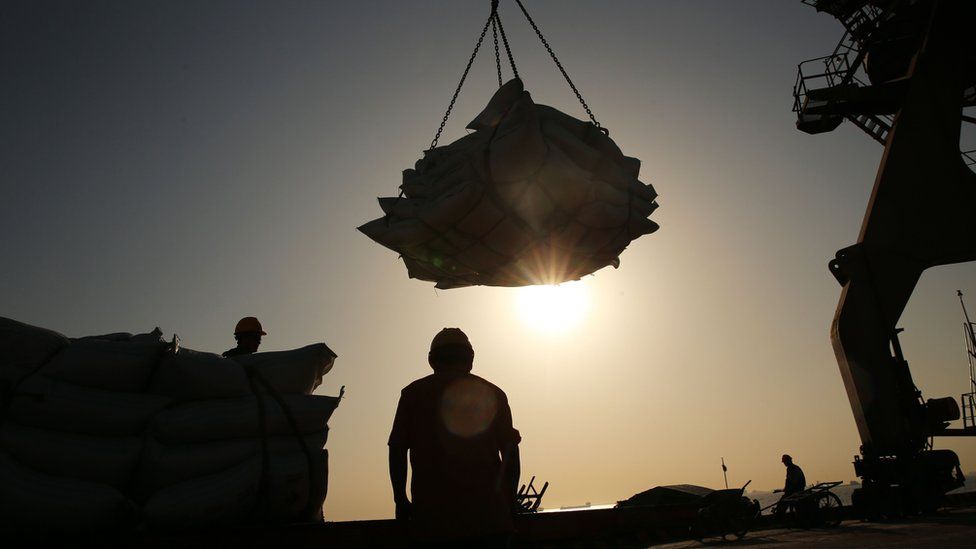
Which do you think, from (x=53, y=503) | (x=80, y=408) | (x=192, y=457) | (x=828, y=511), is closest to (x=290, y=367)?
(x=192, y=457)

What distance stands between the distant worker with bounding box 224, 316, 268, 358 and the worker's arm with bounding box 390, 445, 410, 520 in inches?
128

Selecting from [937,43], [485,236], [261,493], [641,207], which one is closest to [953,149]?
[937,43]

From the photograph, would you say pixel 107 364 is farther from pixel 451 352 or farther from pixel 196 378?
pixel 451 352

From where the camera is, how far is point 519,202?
15.6ft

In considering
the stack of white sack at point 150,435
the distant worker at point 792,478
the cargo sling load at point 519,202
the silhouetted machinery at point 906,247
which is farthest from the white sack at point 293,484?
the distant worker at point 792,478

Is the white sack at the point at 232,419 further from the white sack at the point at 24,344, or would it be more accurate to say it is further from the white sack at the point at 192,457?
the white sack at the point at 24,344

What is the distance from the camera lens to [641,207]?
5.27 m

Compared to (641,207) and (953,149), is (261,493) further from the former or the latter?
(953,149)

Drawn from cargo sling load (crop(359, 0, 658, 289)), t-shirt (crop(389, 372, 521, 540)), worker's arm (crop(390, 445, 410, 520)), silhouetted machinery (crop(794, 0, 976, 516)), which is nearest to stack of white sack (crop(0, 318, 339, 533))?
worker's arm (crop(390, 445, 410, 520))

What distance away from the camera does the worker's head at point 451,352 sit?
276 cm

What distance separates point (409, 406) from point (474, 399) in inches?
11.2

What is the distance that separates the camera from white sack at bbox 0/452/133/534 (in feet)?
9.25

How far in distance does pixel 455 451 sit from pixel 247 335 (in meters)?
3.53

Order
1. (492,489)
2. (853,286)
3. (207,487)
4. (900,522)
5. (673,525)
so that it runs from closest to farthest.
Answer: (492,489) → (207,487) → (673,525) → (900,522) → (853,286)
